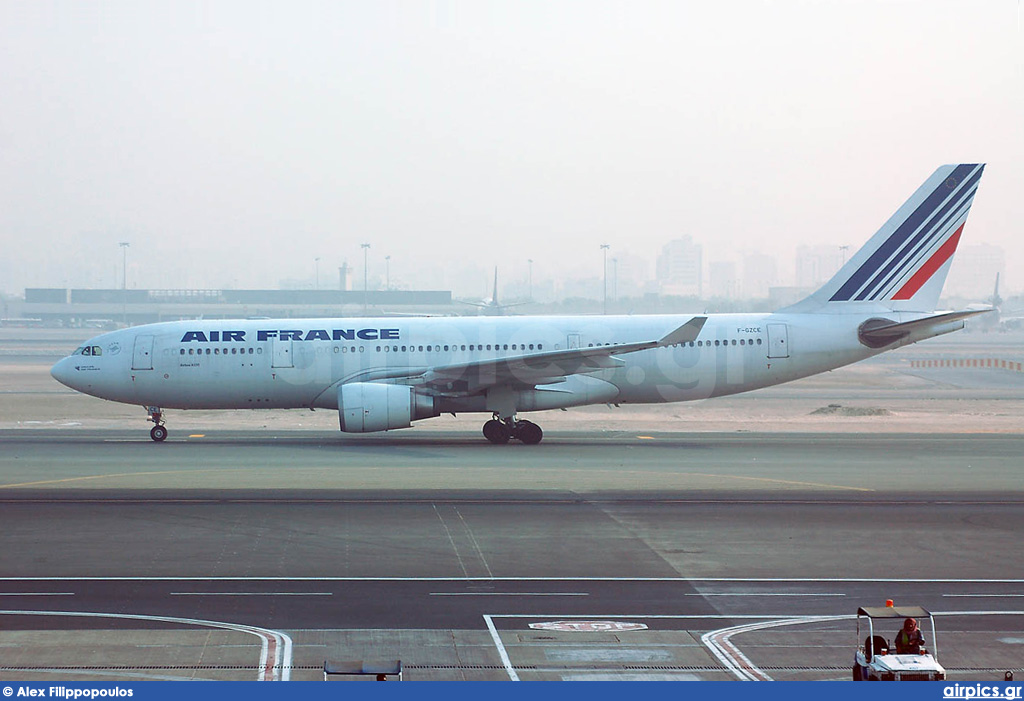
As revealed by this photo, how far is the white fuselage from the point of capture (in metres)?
37.9

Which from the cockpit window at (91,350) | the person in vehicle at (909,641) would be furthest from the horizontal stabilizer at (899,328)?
the person in vehicle at (909,641)

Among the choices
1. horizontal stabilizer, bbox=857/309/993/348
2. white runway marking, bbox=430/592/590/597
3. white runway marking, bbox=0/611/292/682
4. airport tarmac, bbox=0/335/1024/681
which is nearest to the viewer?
white runway marking, bbox=0/611/292/682

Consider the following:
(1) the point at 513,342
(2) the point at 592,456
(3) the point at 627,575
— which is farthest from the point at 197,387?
(3) the point at 627,575

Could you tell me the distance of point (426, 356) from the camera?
3822 cm

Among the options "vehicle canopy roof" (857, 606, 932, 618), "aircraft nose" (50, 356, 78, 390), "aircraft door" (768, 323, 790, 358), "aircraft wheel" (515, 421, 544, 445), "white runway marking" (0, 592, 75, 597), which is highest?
"aircraft door" (768, 323, 790, 358)

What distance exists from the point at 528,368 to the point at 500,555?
17.5 meters

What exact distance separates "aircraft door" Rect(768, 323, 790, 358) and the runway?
511cm

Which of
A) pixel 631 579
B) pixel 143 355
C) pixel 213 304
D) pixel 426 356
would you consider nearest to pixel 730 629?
pixel 631 579

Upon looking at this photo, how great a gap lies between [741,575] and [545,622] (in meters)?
4.47

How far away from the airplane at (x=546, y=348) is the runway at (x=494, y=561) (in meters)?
4.40

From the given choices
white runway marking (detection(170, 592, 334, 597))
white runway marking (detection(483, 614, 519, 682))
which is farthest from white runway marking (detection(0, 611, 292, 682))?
white runway marking (detection(483, 614, 519, 682))

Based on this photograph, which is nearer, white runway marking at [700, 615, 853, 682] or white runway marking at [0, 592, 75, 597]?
white runway marking at [700, 615, 853, 682]

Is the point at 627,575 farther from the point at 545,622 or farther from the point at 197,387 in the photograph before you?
the point at 197,387

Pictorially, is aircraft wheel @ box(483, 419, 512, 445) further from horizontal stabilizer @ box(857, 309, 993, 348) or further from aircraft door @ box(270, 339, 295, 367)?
horizontal stabilizer @ box(857, 309, 993, 348)
